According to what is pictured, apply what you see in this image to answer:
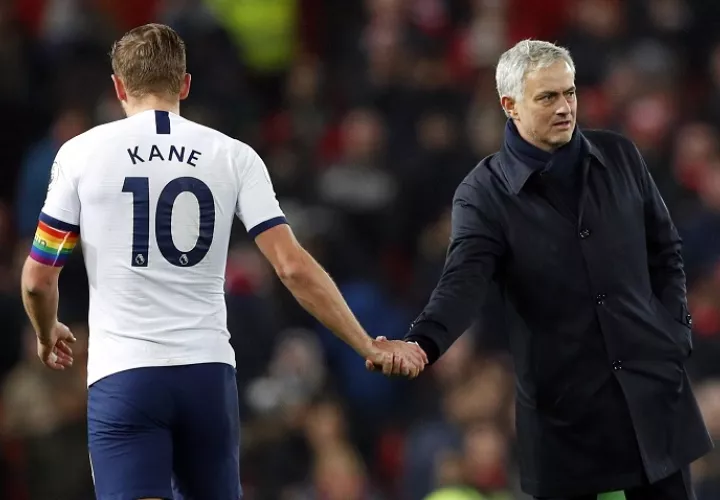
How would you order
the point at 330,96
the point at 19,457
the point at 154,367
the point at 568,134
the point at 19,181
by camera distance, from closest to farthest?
the point at 154,367
the point at 568,134
the point at 19,457
the point at 19,181
the point at 330,96

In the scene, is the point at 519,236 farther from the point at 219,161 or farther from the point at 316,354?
the point at 316,354

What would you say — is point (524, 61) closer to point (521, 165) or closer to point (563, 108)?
point (563, 108)

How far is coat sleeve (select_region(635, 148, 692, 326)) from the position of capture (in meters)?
5.44

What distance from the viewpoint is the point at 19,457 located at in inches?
370

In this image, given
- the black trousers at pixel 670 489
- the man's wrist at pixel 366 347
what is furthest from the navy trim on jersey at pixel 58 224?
the black trousers at pixel 670 489

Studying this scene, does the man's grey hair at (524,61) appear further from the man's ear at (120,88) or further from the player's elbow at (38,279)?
the player's elbow at (38,279)

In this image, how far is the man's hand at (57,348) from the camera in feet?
17.4

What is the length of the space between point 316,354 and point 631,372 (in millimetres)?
4626

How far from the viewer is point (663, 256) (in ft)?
17.9

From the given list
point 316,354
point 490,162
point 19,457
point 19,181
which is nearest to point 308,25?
point 19,181

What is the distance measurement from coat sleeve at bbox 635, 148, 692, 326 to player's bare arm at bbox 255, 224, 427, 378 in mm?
893

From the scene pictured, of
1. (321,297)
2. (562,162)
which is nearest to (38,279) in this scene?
(321,297)

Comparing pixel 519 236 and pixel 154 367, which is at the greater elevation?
pixel 519 236

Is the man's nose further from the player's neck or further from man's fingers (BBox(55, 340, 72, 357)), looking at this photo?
man's fingers (BBox(55, 340, 72, 357))
